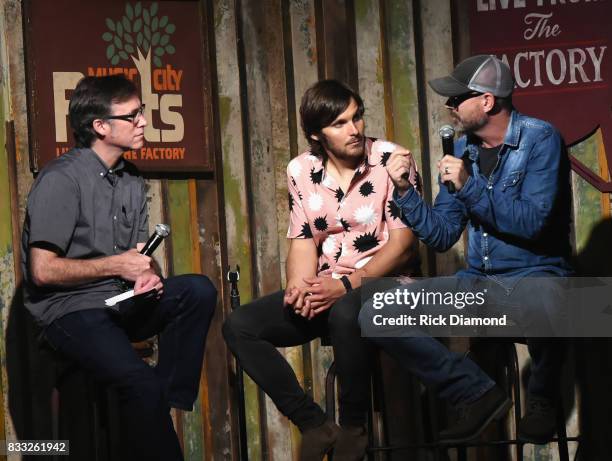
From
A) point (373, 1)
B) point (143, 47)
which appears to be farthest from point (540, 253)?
point (143, 47)

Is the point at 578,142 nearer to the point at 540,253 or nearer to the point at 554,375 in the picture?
the point at 540,253

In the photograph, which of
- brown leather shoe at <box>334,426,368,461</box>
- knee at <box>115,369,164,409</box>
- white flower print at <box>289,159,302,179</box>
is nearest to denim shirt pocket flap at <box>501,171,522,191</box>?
white flower print at <box>289,159,302,179</box>

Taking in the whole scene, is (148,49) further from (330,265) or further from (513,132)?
(513,132)

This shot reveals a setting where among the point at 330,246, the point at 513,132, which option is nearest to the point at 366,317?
the point at 330,246

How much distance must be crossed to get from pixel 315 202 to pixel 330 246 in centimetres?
17

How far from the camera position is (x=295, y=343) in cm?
400

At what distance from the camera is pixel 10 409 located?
4.38m

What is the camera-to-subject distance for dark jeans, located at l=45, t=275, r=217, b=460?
3.54m

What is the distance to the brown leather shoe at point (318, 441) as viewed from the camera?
3.73 metres

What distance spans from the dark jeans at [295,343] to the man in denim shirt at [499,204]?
23 cm

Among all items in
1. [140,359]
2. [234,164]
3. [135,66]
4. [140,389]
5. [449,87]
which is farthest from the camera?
[234,164]

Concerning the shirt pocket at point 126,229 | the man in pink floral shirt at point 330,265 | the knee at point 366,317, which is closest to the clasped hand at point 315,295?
the man in pink floral shirt at point 330,265

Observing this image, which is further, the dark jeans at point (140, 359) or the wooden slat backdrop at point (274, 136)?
the wooden slat backdrop at point (274, 136)

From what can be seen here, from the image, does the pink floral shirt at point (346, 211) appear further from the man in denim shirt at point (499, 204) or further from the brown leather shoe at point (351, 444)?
the brown leather shoe at point (351, 444)
